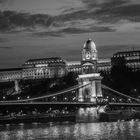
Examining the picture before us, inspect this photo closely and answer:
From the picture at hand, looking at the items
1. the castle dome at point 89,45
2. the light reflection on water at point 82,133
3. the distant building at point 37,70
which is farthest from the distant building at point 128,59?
the light reflection on water at point 82,133

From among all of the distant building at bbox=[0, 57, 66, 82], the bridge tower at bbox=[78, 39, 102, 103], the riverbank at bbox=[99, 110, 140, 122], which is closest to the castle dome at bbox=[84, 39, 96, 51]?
the bridge tower at bbox=[78, 39, 102, 103]

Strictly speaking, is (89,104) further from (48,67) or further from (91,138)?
(48,67)

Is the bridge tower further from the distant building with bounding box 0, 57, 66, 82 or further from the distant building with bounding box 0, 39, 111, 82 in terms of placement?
the distant building with bounding box 0, 57, 66, 82

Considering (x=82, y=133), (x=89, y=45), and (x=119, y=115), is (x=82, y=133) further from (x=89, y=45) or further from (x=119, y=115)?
(x=89, y=45)

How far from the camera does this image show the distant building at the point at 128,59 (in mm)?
128000

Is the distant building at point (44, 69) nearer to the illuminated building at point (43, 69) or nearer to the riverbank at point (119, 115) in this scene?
the illuminated building at point (43, 69)

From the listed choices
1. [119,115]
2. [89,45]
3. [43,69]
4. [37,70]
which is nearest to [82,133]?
[119,115]

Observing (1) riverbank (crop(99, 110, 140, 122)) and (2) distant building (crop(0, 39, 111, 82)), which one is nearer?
(1) riverbank (crop(99, 110, 140, 122))

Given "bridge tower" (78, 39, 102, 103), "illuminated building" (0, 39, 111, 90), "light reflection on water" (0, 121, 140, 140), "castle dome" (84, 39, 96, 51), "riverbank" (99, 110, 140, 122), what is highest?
"illuminated building" (0, 39, 111, 90)

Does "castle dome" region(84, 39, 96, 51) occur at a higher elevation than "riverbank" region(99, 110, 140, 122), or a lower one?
higher

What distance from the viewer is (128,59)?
427 feet

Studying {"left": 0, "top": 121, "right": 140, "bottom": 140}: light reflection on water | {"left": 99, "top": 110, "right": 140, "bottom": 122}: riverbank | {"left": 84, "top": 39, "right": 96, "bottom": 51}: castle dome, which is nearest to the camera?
{"left": 0, "top": 121, "right": 140, "bottom": 140}: light reflection on water

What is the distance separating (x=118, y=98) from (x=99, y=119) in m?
6.20

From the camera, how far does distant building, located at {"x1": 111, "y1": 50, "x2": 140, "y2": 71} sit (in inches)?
5039
